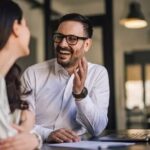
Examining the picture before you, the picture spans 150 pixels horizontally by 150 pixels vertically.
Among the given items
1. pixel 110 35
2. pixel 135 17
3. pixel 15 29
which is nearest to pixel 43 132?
pixel 15 29

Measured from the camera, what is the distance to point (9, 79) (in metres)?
1.15

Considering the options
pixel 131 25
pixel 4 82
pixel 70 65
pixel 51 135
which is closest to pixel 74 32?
pixel 70 65

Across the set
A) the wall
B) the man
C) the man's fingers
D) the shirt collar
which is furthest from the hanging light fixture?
the man's fingers

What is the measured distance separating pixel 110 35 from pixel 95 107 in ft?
12.6

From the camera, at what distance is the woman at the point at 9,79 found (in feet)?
3.48

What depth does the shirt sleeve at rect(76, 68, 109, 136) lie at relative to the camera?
1942 mm

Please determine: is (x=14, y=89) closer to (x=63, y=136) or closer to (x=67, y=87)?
(x=63, y=136)

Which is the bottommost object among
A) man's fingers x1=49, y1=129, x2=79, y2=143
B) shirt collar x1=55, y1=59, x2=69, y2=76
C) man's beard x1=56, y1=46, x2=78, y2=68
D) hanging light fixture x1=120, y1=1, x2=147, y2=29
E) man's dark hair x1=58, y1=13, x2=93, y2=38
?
man's fingers x1=49, y1=129, x2=79, y2=143

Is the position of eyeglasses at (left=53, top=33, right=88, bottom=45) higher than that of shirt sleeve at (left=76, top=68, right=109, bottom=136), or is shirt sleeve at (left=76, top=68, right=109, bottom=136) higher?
eyeglasses at (left=53, top=33, right=88, bottom=45)

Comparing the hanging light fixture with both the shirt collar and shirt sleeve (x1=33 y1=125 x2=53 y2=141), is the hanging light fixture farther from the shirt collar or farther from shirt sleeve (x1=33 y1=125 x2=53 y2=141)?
shirt sleeve (x1=33 y1=125 x2=53 y2=141)

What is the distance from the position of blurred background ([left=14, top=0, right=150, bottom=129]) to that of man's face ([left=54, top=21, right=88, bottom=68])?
3.28 m

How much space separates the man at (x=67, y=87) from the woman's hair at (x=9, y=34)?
0.81 metres

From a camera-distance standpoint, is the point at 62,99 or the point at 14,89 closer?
the point at 14,89

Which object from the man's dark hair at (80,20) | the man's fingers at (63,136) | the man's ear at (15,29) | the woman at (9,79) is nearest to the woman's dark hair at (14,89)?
the woman at (9,79)
